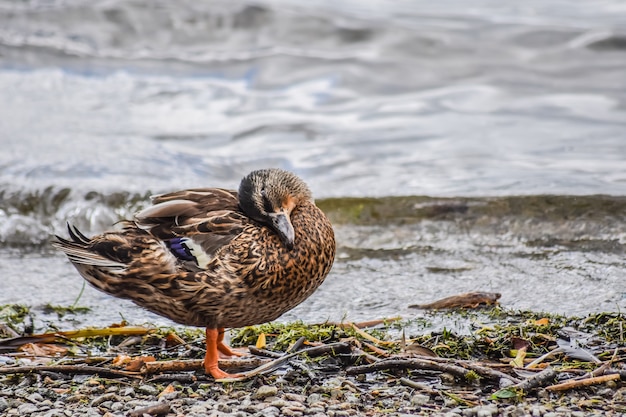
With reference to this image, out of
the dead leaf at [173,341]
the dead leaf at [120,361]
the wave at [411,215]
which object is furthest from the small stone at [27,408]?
the wave at [411,215]

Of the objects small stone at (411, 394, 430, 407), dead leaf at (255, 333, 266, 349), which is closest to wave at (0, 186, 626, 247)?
dead leaf at (255, 333, 266, 349)

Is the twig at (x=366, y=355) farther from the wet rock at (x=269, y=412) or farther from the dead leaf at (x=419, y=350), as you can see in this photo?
the wet rock at (x=269, y=412)

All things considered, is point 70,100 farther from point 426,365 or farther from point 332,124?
point 426,365

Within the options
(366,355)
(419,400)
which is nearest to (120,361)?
(366,355)

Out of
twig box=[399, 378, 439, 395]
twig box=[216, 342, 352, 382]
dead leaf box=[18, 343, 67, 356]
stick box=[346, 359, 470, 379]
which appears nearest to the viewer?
twig box=[399, 378, 439, 395]

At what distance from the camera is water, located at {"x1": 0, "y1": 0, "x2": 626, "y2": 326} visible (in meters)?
7.39

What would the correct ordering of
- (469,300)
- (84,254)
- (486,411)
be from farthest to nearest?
(469,300) → (84,254) → (486,411)

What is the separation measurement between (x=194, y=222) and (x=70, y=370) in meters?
0.99

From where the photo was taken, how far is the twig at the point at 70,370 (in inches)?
191

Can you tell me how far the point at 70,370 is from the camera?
4.88 meters

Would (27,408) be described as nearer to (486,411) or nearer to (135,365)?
(135,365)

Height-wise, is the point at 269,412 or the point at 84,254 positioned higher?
the point at 84,254

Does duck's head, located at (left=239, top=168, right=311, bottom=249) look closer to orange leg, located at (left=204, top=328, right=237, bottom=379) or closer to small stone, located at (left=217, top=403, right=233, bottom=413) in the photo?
orange leg, located at (left=204, top=328, right=237, bottom=379)

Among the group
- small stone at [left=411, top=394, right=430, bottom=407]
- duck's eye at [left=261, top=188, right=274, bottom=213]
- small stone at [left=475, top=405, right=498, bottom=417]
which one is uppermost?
duck's eye at [left=261, top=188, right=274, bottom=213]
